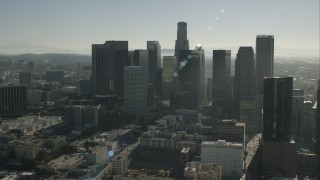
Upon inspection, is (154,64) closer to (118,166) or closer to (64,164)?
(64,164)

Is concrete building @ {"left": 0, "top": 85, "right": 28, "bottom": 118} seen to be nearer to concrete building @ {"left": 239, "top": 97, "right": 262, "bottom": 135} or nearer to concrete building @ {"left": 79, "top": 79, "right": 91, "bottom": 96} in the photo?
concrete building @ {"left": 79, "top": 79, "right": 91, "bottom": 96}

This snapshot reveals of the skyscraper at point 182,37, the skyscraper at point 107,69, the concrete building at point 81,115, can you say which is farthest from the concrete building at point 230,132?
the skyscraper at point 182,37

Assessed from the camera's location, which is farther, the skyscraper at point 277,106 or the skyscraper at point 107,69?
the skyscraper at point 107,69

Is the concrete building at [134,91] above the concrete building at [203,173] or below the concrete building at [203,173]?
above

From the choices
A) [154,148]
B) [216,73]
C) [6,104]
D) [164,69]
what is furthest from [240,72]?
[6,104]

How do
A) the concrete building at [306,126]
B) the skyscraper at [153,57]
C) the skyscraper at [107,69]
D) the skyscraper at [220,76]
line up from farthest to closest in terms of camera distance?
the skyscraper at [153,57], the skyscraper at [107,69], the skyscraper at [220,76], the concrete building at [306,126]

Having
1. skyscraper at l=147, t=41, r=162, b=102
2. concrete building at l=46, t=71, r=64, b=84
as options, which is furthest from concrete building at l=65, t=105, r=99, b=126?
concrete building at l=46, t=71, r=64, b=84

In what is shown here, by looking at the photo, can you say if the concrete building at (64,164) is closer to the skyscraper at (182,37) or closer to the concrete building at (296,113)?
the concrete building at (296,113)
